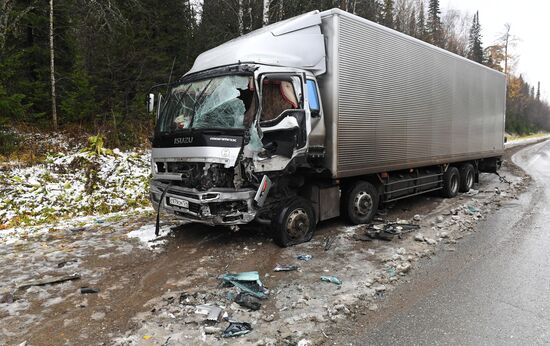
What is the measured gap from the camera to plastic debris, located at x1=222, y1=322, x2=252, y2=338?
3.48 m

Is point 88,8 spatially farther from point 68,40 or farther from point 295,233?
point 295,233

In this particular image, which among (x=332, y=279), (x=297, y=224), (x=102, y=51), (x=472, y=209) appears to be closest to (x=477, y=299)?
(x=332, y=279)

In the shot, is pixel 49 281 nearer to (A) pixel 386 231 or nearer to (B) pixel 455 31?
(A) pixel 386 231

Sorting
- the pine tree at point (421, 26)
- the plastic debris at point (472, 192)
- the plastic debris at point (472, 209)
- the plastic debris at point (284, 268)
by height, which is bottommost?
the plastic debris at point (284, 268)

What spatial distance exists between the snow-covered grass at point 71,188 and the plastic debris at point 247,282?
17.5 feet

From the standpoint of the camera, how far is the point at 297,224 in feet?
20.0

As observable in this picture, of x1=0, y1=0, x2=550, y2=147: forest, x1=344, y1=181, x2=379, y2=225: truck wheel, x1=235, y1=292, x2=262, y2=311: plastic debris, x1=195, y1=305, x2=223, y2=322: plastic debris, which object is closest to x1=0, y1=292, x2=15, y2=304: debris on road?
x1=195, y1=305, x2=223, y2=322: plastic debris

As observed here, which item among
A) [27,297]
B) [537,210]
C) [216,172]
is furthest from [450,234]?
[27,297]

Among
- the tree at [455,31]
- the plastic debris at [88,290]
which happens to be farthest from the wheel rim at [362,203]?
the tree at [455,31]

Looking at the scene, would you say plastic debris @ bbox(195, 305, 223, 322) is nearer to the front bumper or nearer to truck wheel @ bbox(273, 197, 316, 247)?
the front bumper

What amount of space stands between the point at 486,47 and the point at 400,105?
5733 centimetres

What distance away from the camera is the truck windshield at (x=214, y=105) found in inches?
216

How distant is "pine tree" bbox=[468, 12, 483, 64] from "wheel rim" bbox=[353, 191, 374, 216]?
167 feet

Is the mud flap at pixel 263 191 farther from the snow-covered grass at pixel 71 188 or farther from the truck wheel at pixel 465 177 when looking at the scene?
the truck wheel at pixel 465 177
